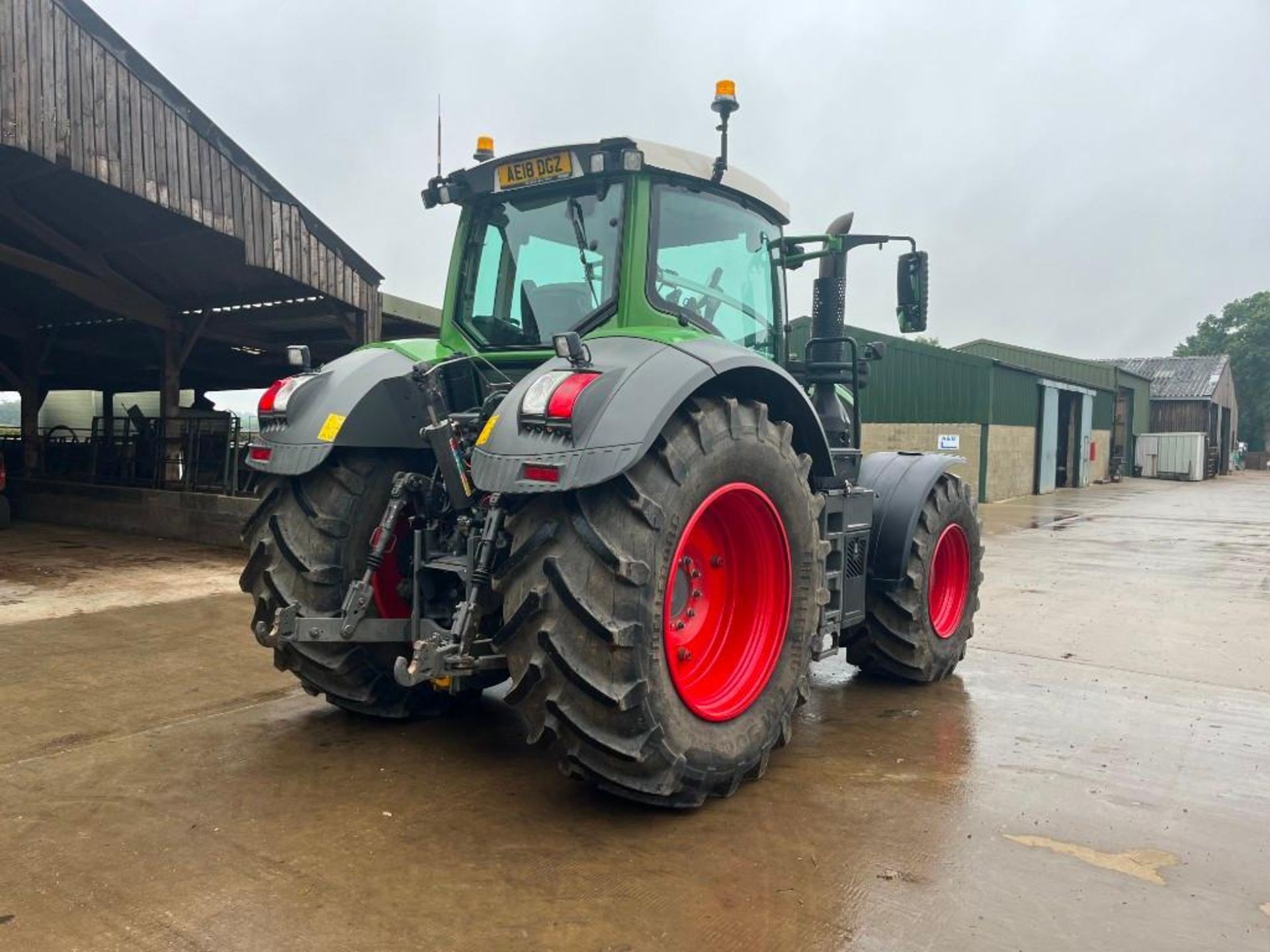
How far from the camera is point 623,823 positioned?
315 centimetres

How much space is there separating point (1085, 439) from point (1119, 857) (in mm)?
27502

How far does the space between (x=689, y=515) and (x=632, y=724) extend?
74 cm

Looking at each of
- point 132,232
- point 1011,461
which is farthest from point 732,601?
point 1011,461

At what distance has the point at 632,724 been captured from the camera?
295cm

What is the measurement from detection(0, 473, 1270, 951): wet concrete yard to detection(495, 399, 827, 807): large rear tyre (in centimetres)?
26

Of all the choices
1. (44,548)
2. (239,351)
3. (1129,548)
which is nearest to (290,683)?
(44,548)

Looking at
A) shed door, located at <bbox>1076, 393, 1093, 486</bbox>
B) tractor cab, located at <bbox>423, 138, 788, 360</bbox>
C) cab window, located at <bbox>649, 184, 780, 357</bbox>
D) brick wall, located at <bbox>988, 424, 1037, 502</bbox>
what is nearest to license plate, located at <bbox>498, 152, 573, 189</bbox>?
tractor cab, located at <bbox>423, 138, 788, 360</bbox>

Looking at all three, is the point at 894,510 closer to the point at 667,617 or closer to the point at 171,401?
the point at 667,617

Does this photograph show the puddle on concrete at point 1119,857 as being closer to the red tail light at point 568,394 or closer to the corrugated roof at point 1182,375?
the red tail light at point 568,394

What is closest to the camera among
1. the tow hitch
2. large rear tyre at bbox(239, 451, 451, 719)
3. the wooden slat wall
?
the tow hitch

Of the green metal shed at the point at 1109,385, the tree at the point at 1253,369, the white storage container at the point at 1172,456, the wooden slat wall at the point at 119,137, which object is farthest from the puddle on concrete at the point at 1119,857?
the tree at the point at 1253,369

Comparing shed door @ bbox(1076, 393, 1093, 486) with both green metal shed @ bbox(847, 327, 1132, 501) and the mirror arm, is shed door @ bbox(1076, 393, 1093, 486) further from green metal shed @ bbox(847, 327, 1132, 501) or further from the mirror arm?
the mirror arm

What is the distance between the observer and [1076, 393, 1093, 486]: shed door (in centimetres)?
2714

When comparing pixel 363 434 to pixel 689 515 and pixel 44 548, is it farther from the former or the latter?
pixel 44 548
